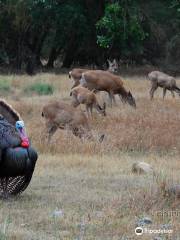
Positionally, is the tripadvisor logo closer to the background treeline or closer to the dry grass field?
the dry grass field

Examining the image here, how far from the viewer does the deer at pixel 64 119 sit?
1588cm

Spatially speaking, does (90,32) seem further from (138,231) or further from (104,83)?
(138,231)

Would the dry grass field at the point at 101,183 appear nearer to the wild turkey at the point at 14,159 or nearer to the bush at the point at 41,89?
the wild turkey at the point at 14,159

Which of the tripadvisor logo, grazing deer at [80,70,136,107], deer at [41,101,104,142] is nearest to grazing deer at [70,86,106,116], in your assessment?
grazing deer at [80,70,136,107]

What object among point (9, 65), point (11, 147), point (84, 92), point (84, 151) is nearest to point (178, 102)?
point (84, 92)

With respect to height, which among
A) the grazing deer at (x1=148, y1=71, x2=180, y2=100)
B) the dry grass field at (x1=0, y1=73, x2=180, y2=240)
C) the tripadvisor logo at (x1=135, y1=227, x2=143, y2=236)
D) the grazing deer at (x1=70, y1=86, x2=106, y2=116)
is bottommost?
the grazing deer at (x1=148, y1=71, x2=180, y2=100)

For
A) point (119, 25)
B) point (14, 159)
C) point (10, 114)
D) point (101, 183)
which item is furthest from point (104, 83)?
point (14, 159)

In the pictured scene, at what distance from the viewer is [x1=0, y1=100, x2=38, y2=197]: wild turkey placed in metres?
8.20

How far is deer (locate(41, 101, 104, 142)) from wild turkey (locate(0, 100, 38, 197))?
695 cm

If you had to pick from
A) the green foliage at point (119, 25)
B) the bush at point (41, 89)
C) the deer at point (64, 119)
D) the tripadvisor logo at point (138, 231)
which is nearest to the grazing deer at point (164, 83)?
the bush at point (41, 89)

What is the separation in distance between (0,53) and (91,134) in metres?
23.0

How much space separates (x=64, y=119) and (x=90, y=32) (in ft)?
67.5

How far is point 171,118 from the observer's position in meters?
17.7

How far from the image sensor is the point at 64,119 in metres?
16.2
